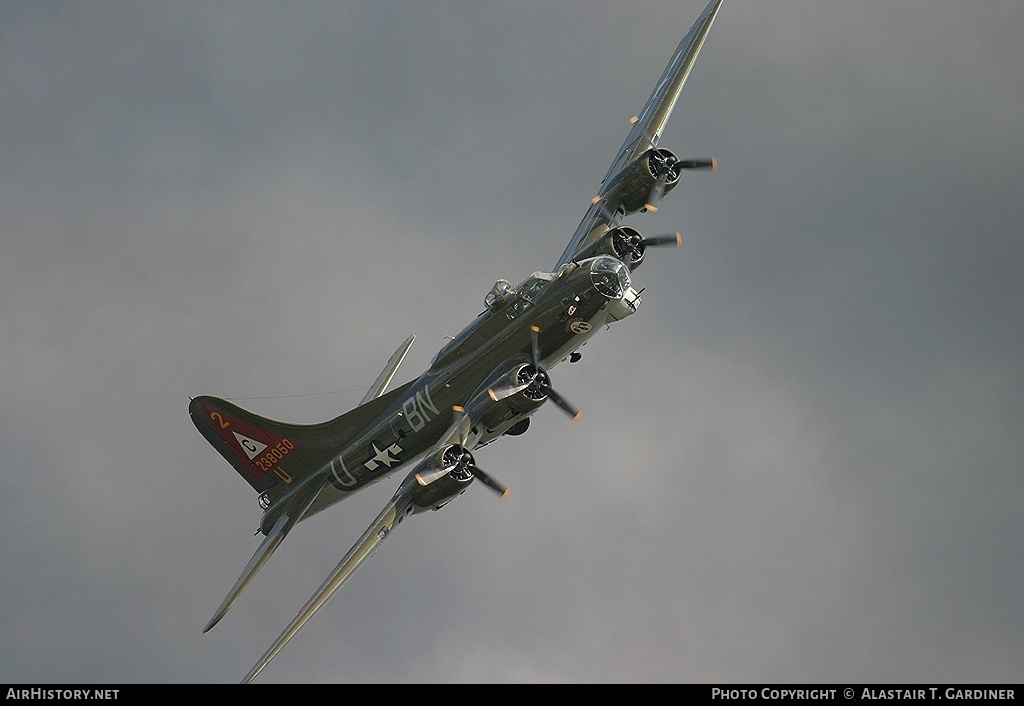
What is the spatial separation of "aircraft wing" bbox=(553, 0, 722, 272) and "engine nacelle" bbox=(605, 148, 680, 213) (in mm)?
103

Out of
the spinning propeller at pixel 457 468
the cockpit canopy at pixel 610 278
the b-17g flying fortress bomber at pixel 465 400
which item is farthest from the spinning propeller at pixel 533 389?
the cockpit canopy at pixel 610 278

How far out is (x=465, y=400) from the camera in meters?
63.6

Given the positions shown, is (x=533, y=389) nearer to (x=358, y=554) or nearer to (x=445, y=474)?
(x=445, y=474)

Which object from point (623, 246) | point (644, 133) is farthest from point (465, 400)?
point (644, 133)

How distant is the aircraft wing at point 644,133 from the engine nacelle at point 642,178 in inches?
4.0

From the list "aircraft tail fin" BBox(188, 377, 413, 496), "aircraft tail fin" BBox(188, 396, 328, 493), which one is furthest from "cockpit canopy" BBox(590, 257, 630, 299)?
"aircraft tail fin" BBox(188, 396, 328, 493)

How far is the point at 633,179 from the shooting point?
65.9m

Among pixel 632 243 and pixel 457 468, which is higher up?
pixel 632 243

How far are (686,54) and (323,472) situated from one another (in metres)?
30.3

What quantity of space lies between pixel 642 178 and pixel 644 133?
13.0 ft

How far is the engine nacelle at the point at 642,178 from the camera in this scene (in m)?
65.6

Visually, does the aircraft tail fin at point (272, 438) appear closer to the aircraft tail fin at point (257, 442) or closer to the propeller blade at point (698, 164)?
the aircraft tail fin at point (257, 442)
